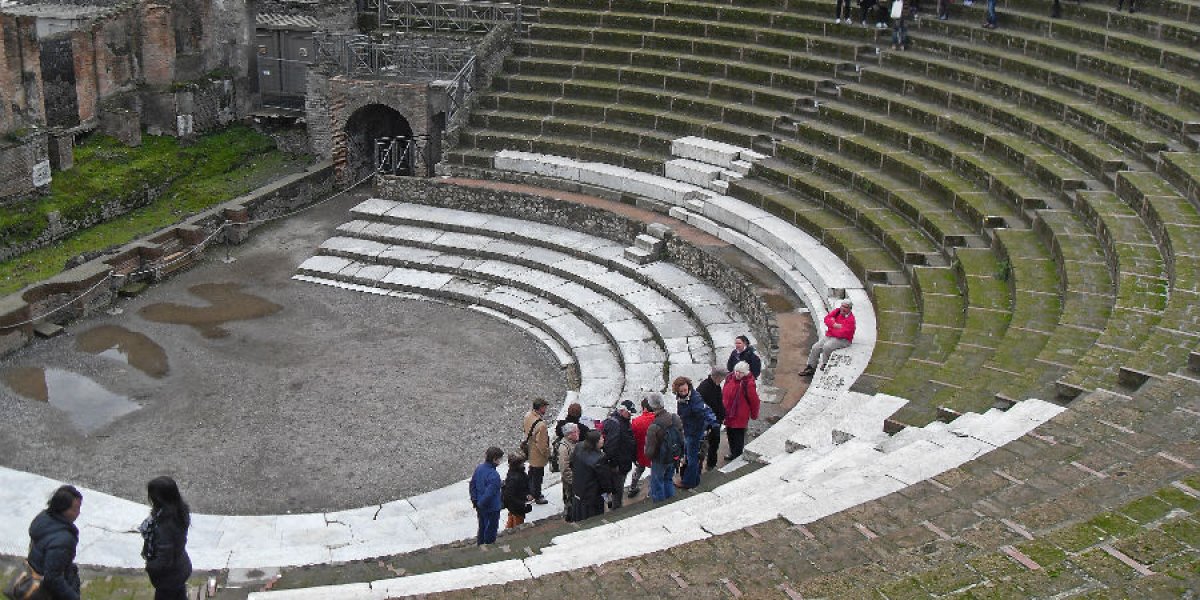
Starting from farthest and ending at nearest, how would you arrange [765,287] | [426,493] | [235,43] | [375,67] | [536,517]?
1. [235,43]
2. [375,67]
3. [765,287]
4. [426,493]
5. [536,517]

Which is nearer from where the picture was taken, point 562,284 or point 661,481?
point 661,481

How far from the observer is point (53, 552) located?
752 centimetres

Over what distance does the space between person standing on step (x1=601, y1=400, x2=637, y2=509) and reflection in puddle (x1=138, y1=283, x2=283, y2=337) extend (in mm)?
7053

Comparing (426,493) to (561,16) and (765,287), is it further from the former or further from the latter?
(561,16)

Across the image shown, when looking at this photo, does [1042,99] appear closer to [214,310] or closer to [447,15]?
[447,15]

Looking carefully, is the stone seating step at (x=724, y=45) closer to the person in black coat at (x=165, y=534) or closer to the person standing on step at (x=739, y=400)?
the person standing on step at (x=739, y=400)

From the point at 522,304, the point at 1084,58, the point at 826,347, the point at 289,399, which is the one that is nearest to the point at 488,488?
the point at 826,347

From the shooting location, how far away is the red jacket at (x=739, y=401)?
11336 mm

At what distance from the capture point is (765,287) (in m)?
15.7

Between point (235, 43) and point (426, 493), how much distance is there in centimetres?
1285

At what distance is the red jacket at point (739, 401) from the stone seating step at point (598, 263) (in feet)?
9.46

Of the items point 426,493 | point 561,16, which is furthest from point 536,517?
point 561,16

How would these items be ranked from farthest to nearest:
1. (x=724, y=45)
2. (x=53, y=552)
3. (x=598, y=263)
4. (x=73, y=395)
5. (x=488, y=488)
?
(x=724, y=45) < (x=598, y=263) < (x=73, y=395) < (x=488, y=488) < (x=53, y=552)

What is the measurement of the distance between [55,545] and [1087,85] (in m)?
13.4
